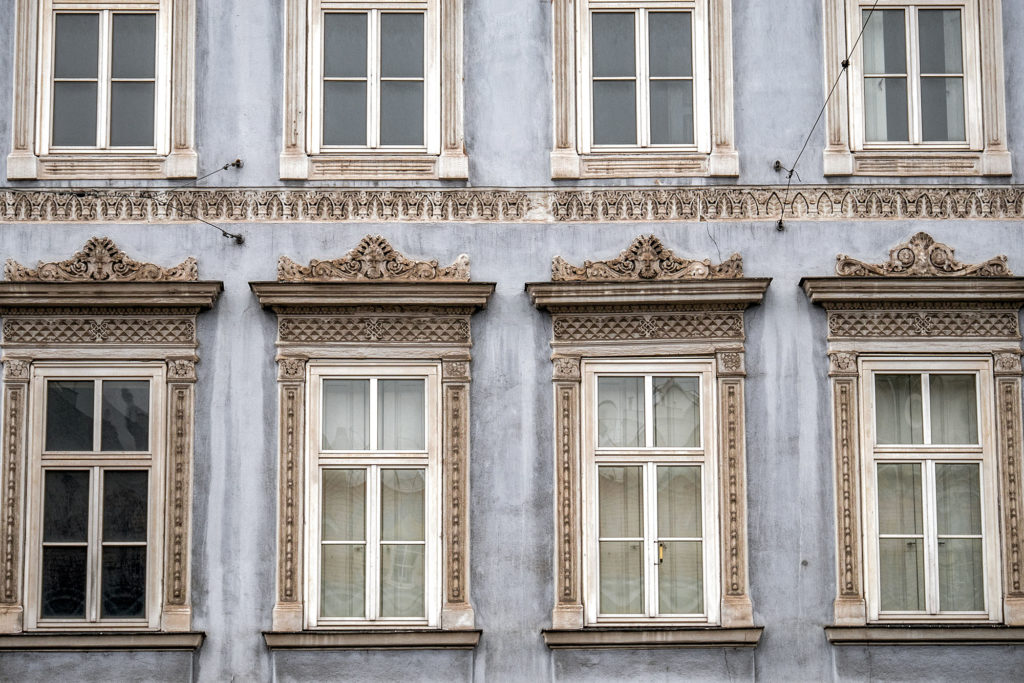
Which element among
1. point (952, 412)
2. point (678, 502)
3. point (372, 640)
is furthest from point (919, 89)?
point (372, 640)

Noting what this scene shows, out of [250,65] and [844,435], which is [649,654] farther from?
[250,65]

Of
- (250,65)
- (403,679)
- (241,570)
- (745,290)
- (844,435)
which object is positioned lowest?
(403,679)

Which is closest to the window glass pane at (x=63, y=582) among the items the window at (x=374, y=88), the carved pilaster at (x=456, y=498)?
the carved pilaster at (x=456, y=498)

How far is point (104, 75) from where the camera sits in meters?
12.7

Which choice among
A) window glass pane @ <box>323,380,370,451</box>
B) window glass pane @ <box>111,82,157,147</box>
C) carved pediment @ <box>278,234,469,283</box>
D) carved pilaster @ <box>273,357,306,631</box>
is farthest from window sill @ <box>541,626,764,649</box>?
window glass pane @ <box>111,82,157,147</box>

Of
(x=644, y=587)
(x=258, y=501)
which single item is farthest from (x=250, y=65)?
(x=644, y=587)

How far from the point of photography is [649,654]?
1188cm

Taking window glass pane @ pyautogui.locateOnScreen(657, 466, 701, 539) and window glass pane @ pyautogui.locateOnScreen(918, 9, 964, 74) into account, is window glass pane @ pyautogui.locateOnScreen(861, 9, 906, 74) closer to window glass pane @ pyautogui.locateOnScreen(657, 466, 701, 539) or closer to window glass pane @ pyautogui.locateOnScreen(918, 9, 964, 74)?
window glass pane @ pyautogui.locateOnScreen(918, 9, 964, 74)

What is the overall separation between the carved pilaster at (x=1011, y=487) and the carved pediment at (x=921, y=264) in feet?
2.55

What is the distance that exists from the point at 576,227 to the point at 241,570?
383cm

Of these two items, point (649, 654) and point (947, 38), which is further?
point (947, 38)

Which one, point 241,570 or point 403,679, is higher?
point 241,570

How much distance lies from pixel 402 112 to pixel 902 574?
550 centimetres

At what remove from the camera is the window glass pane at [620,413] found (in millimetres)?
12305
